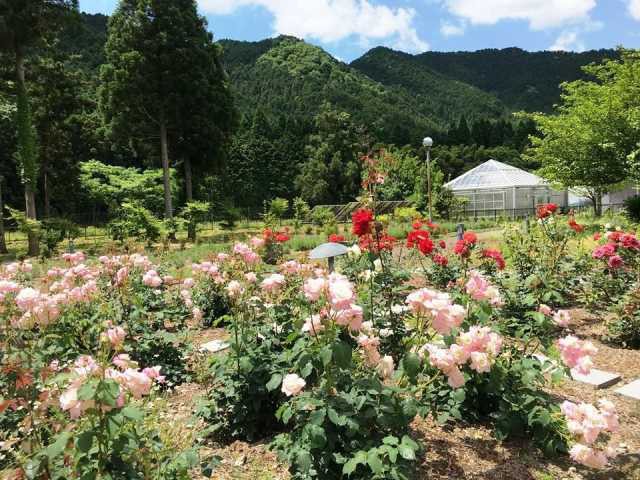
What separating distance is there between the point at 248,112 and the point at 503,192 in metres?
32.8

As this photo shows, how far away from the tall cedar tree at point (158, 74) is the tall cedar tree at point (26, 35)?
97.2 inches

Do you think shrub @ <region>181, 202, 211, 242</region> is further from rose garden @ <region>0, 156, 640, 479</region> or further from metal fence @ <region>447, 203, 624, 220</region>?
rose garden @ <region>0, 156, 640, 479</region>

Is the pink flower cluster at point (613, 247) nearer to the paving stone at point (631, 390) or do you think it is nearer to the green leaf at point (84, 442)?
the paving stone at point (631, 390)

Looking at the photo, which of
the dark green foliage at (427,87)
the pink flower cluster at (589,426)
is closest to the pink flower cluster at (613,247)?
the pink flower cluster at (589,426)

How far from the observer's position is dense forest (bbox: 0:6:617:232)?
18266 millimetres

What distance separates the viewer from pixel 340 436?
195 centimetres

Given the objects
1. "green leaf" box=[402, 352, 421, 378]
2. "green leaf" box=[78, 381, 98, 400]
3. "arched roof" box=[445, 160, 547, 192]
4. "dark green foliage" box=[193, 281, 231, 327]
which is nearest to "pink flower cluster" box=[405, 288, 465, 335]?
"green leaf" box=[402, 352, 421, 378]

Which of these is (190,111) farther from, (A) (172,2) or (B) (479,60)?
(B) (479,60)

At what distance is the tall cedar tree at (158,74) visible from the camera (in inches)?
703

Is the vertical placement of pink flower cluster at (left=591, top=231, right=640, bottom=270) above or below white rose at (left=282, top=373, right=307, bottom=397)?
above

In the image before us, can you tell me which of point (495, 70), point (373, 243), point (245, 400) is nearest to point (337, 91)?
point (495, 70)

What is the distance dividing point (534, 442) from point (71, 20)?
60.6 ft

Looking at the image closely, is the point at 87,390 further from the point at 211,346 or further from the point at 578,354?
the point at 211,346

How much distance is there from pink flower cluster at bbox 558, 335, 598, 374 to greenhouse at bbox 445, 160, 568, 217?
24.2 metres
